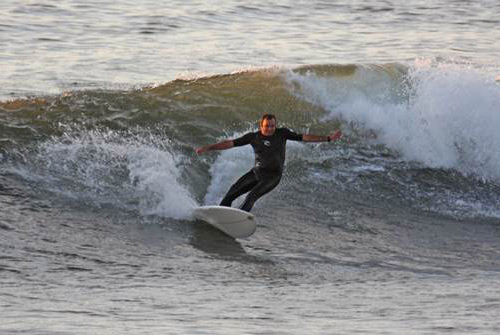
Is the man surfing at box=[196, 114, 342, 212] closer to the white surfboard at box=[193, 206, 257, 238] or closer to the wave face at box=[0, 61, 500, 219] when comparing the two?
the white surfboard at box=[193, 206, 257, 238]

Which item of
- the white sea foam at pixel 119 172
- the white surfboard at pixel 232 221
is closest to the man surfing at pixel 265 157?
the white surfboard at pixel 232 221

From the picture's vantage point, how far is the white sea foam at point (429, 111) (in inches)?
670

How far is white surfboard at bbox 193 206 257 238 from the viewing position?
40.3ft

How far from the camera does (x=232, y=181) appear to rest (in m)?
14.9

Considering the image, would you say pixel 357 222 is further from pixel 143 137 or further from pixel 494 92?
pixel 494 92

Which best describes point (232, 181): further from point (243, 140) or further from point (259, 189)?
point (243, 140)

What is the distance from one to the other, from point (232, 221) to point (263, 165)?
2.71ft

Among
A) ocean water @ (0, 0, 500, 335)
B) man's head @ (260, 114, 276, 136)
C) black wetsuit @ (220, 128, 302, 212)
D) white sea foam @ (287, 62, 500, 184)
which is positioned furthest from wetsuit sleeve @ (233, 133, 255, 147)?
white sea foam @ (287, 62, 500, 184)

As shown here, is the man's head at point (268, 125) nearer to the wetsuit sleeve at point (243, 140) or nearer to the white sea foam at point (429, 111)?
the wetsuit sleeve at point (243, 140)

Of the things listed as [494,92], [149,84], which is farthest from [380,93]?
[149,84]

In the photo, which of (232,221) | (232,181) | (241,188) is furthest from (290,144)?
(232,221)

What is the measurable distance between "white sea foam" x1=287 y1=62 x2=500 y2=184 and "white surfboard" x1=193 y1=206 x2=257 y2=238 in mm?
5144

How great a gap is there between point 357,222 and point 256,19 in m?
14.8

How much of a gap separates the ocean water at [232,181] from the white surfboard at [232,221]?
0.15 meters
